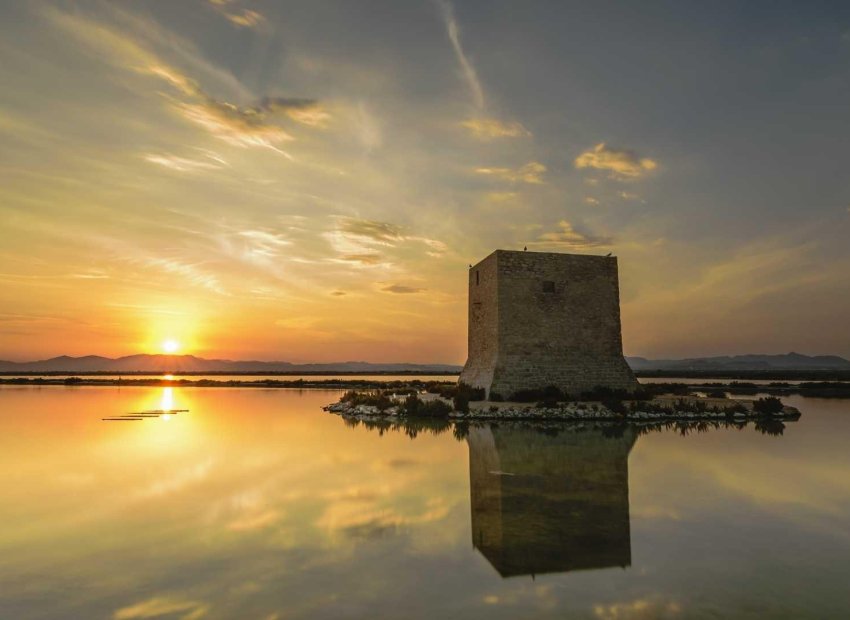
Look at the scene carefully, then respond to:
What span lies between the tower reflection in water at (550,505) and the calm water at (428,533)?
32mm

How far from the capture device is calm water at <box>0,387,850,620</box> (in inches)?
161

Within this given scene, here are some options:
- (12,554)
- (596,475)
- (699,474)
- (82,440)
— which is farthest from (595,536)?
(82,440)

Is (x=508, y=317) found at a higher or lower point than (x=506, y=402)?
higher

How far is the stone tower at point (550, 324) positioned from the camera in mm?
21609

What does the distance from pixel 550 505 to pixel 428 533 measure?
1.92 m

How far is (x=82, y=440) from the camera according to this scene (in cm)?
1404

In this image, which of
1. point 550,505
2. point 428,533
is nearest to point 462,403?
point 550,505

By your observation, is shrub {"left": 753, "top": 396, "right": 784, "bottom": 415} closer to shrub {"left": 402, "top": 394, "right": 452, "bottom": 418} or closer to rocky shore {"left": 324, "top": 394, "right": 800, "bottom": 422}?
rocky shore {"left": 324, "top": 394, "right": 800, "bottom": 422}

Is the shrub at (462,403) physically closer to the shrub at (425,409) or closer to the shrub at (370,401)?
the shrub at (425,409)

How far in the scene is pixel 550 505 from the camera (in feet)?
22.7

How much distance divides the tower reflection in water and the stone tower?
353 inches

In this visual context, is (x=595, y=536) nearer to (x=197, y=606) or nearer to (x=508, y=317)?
(x=197, y=606)

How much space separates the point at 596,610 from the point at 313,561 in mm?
2553

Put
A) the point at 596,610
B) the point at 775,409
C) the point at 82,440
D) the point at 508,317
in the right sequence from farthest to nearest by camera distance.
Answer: the point at 508,317
the point at 775,409
the point at 82,440
the point at 596,610
